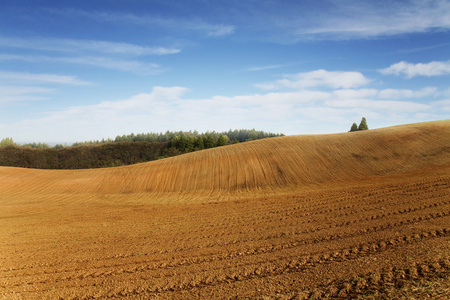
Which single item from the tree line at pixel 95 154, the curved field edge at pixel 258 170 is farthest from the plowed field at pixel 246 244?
the tree line at pixel 95 154

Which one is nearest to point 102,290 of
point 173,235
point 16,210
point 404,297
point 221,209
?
point 173,235

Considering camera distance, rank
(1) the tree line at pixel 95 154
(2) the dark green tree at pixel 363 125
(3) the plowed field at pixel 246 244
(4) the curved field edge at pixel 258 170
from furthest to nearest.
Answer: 1. (1) the tree line at pixel 95 154
2. (2) the dark green tree at pixel 363 125
3. (4) the curved field edge at pixel 258 170
4. (3) the plowed field at pixel 246 244

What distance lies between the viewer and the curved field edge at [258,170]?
28.5 metres

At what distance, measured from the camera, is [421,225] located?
11.1m

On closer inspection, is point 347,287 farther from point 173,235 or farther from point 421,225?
point 173,235

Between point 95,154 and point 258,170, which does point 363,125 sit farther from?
point 95,154

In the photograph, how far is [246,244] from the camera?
35.8 ft

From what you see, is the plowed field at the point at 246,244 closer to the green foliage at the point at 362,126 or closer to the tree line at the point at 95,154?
the green foliage at the point at 362,126

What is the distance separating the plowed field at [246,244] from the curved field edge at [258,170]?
50 centimetres

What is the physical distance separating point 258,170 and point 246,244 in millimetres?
21464

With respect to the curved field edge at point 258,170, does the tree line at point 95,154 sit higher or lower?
higher

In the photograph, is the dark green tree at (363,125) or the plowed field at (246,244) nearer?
the plowed field at (246,244)

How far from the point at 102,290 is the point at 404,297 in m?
7.83

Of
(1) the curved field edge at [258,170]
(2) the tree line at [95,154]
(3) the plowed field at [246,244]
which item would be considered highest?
(2) the tree line at [95,154]
